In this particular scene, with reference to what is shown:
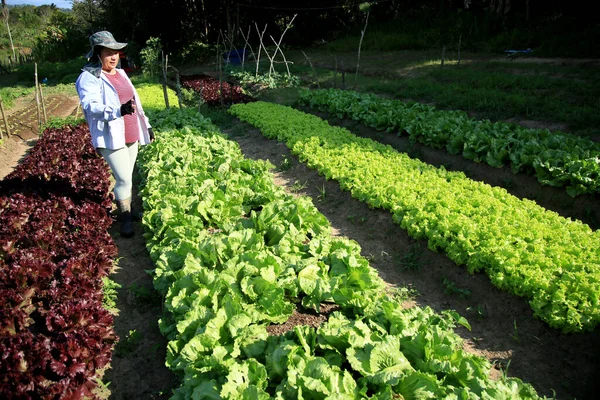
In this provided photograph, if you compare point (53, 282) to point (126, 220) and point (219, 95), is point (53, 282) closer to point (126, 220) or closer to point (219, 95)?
point (126, 220)

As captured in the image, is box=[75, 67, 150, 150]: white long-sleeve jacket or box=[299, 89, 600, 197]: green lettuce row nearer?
box=[75, 67, 150, 150]: white long-sleeve jacket

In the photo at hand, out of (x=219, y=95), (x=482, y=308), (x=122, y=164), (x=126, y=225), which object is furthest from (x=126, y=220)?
(x=219, y=95)

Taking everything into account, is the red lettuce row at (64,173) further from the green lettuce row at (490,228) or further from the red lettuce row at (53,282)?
the green lettuce row at (490,228)

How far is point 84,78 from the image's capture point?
5.27 m

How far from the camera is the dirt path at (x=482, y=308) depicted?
392 cm

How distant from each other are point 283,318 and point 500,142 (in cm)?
587

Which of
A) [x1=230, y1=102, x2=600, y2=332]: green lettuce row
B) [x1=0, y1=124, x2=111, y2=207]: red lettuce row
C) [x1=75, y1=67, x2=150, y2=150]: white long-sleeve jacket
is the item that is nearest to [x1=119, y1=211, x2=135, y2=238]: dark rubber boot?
[x1=0, y1=124, x2=111, y2=207]: red lettuce row

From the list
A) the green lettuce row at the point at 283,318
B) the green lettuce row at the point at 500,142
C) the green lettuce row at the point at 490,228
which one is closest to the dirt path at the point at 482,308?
the green lettuce row at the point at 490,228

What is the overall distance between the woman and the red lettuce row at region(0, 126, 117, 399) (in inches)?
35.0

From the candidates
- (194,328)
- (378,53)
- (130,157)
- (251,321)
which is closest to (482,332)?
(251,321)

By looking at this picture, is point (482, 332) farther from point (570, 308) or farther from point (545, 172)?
point (545, 172)

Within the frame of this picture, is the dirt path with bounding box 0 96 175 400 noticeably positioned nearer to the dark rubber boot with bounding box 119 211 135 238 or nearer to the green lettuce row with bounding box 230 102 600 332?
the dark rubber boot with bounding box 119 211 135 238

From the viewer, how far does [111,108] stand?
5293mm

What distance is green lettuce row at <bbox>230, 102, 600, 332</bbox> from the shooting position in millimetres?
4172
